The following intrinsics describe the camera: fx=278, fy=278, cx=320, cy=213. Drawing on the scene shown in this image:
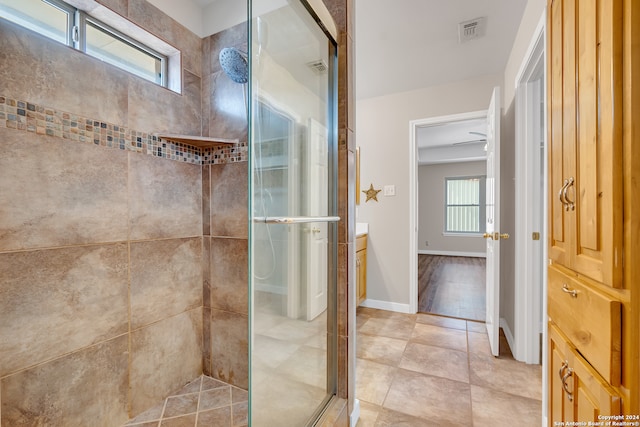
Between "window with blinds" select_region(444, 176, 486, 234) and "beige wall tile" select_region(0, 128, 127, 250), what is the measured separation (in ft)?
24.7

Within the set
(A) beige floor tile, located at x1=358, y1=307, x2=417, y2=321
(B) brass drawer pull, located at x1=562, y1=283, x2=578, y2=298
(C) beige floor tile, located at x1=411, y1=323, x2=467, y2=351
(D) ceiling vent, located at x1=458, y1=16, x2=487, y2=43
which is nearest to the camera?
(B) brass drawer pull, located at x1=562, y1=283, x2=578, y2=298

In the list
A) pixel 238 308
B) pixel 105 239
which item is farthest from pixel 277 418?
pixel 105 239

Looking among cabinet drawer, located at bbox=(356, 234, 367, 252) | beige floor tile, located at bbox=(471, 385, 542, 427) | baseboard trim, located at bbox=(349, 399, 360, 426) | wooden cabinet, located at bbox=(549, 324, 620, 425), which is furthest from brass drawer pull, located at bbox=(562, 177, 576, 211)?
cabinet drawer, located at bbox=(356, 234, 367, 252)

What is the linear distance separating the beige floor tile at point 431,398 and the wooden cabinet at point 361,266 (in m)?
1.19

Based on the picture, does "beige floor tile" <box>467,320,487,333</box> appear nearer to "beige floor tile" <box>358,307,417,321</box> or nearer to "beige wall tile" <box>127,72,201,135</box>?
"beige floor tile" <box>358,307,417,321</box>

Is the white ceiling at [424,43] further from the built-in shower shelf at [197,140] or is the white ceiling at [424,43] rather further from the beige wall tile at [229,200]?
the beige wall tile at [229,200]

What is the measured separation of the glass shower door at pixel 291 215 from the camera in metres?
0.95

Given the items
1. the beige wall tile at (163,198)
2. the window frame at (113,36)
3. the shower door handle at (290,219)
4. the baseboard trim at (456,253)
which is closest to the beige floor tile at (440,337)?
the shower door handle at (290,219)

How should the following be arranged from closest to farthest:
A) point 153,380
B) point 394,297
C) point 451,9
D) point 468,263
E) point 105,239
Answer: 1. point 105,239
2. point 153,380
3. point 451,9
4. point 394,297
5. point 468,263

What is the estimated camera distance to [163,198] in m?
1.67

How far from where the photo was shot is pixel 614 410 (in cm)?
65

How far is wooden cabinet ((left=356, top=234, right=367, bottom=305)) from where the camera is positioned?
3.04 m

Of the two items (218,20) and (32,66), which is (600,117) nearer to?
(32,66)

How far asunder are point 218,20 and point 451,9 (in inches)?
63.0
